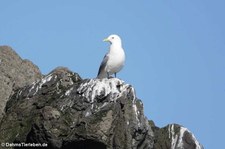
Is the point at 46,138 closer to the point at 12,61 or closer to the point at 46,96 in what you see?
the point at 46,96

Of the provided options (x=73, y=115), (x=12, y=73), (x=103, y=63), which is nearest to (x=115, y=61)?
(x=103, y=63)

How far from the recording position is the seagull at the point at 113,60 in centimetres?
2567

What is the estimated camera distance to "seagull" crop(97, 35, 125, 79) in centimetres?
2567

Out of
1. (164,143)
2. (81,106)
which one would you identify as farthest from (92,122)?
(164,143)

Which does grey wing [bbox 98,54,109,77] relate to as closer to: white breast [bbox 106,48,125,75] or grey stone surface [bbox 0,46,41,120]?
white breast [bbox 106,48,125,75]

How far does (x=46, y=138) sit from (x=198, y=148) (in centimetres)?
606

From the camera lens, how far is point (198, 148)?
24.2 m

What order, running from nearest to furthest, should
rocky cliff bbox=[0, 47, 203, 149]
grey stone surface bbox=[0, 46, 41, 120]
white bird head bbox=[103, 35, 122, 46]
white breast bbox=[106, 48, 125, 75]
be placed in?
rocky cliff bbox=[0, 47, 203, 149] < grey stone surface bbox=[0, 46, 41, 120] < white breast bbox=[106, 48, 125, 75] < white bird head bbox=[103, 35, 122, 46]

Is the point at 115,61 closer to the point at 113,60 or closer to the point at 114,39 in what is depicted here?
the point at 113,60

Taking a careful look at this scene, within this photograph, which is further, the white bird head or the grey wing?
the white bird head

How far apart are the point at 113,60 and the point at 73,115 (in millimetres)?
4517

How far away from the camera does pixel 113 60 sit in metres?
25.6

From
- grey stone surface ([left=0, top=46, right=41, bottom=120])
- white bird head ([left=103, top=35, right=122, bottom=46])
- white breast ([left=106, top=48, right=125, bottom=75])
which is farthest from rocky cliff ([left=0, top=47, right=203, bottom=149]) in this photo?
white bird head ([left=103, top=35, right=122, bottom=46])

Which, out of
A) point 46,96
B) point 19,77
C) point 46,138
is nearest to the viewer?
point 46,138
